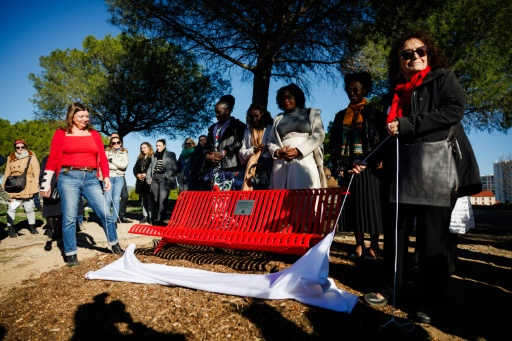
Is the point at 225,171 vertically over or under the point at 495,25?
under

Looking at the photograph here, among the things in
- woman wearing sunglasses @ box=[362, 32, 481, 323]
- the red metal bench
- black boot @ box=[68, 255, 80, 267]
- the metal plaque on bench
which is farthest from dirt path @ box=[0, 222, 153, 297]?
woman wearing sunglasses @ box=[362, 32, 481, 323]

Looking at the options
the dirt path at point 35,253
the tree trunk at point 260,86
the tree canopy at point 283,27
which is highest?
the tree canopy at point 283,27

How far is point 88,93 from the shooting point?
18000mm

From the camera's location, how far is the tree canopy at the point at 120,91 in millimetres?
16062

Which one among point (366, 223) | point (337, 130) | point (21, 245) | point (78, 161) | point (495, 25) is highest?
point (495, 25)

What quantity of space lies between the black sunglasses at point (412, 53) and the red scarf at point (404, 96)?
0.10 m

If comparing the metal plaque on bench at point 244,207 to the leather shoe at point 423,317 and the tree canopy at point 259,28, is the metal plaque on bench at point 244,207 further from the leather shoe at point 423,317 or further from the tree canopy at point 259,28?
the tree canopy at point 259,28

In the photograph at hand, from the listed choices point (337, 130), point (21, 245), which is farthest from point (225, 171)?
point (21, 245)

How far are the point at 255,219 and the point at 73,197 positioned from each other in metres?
2.16

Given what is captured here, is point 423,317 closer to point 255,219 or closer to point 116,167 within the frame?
point 255,219

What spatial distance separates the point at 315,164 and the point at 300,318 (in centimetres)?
230

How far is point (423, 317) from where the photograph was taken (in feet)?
6.47

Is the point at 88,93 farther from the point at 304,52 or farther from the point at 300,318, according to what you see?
the point at 300,318

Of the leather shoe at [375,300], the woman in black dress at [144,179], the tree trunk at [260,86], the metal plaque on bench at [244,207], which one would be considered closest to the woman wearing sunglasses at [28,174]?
the woman in black dress at [144,179]
